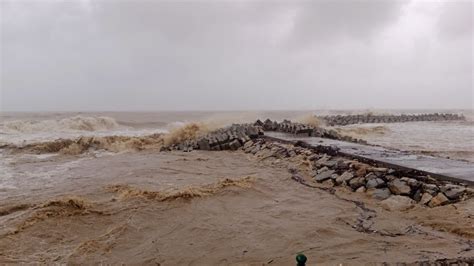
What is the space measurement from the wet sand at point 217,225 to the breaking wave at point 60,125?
2310 centimetres

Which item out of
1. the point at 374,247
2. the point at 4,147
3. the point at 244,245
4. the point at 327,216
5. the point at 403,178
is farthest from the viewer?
the point at 4,147

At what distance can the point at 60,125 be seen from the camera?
32656 millimetres

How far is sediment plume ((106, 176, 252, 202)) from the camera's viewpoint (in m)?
7.97

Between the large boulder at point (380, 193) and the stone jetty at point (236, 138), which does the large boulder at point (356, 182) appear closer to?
the large boulder at point (380, 193)

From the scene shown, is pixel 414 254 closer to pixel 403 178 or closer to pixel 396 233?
pixel 396 233

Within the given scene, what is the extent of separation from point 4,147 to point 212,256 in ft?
62.3

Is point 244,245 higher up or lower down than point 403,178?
lower down

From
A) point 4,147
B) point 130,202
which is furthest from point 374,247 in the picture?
point 4,147

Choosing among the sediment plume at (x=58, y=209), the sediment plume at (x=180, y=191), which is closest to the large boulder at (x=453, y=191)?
the sediment plume at (x=180, y=191)

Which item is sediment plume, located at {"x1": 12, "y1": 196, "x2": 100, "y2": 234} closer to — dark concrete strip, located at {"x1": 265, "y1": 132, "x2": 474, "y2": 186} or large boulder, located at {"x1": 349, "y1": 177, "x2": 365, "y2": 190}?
large boulder, located at {"x1": 349, "y1": 177, "x2": 365, "y2": 190}

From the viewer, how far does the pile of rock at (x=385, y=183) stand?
652 cm

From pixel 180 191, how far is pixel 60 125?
1080 inches

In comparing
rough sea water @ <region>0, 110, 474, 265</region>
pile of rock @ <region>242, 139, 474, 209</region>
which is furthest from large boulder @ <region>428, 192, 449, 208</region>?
rough sea water @ <region>0, 110, 474, 265</region>

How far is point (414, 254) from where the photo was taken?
4.60 metres
